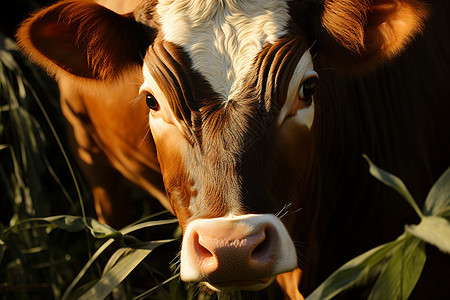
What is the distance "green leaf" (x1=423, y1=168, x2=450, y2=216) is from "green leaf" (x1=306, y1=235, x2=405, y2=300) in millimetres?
93

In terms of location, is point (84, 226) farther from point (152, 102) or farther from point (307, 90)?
point (307, 90)

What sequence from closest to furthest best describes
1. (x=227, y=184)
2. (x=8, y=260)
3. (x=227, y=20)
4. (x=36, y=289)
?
(x=227, y=184) → (x=227, y=20) → (x=36, y=289) → (x=8, y=260)

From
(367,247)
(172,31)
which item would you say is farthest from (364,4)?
(367,247)

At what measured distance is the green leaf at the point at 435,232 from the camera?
1365mm

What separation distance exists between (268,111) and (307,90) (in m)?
0.20

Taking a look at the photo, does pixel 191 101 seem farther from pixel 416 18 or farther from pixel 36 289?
pixel 36 289

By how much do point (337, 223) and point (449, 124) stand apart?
2.01 feet

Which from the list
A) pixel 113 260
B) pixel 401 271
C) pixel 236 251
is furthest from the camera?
pixel 113 260

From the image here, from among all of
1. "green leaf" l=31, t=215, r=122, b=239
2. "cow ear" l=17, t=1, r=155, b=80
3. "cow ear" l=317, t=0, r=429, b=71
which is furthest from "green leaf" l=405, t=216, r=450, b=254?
"cow ear" l=17, t=1, r=155, b=80

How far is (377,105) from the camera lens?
8.28ft

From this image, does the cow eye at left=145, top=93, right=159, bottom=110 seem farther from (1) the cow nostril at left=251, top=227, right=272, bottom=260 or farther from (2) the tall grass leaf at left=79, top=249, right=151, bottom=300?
(1) the cow nostril at left=251, top=227, right=272, bottom=260

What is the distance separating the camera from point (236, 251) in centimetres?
167

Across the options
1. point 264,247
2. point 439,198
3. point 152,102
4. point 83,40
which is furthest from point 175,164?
point 439,198

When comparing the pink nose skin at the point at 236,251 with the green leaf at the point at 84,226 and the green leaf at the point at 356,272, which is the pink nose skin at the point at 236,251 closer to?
the green leaf at the point at 356,272
